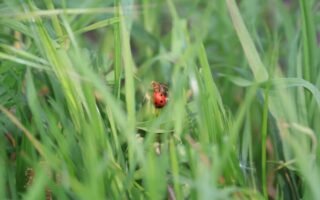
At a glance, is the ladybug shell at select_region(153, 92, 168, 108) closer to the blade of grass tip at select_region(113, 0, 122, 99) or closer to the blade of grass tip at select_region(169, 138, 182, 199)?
the blade of grass tip at select_region(113, 0, 122, 99)

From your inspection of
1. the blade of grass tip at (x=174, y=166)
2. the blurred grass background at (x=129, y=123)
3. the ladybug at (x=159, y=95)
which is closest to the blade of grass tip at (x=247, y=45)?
the blurred grass background at (x=129, y=123)

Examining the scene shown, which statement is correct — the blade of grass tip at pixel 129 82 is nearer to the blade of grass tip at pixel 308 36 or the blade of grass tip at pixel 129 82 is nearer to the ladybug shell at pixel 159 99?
the ladybug shell at pixel 159 99

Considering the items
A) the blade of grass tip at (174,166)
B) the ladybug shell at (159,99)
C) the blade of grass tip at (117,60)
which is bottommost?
the blade of grass tip at (174,166)

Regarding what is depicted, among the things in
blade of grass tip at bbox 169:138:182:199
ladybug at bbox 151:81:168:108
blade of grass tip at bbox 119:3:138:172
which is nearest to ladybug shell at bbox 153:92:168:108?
ladybug at bbox 151:81:168:108

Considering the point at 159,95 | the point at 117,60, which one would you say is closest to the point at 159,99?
the point at 159,95

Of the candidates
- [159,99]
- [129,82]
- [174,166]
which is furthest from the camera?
[159,99]

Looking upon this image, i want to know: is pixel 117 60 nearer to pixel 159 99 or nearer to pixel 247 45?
pixel 159 99

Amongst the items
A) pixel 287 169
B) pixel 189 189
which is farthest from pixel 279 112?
pixel 189 189

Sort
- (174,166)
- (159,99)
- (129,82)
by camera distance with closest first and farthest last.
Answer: (174,166) < (129,82) < (159,99)

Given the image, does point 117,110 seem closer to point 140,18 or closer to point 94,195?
point 94,195
